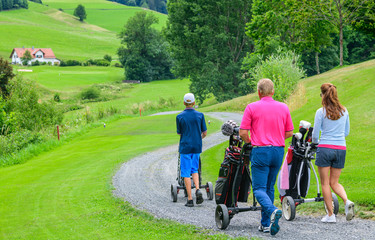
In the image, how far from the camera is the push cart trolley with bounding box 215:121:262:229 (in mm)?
7391

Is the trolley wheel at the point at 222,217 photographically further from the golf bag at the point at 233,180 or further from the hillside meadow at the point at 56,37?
the hillside meadow at the point at 56,37

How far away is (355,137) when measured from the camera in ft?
54.4

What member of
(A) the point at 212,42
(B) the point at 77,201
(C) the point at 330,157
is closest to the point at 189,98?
(C) the point at 330,157

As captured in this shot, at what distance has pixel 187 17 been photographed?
197 feet

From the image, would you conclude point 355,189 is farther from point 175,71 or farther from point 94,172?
point 175,71

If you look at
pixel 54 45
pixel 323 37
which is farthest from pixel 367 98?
Answer: pixel 54 45

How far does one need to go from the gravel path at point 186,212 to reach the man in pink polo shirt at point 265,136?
637 millimetres

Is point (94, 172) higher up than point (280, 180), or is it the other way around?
point (280, 180)

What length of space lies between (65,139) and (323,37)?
27.8 meters

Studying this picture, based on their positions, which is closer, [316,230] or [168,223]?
[316,230]

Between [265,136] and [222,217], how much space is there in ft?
5.21

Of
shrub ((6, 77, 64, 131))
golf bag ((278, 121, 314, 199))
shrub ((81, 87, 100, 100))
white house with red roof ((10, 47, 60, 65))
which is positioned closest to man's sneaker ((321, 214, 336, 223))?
golf bag ((278, 121, 314, 199))

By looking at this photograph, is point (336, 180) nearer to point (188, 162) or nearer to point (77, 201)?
point (188, 162)

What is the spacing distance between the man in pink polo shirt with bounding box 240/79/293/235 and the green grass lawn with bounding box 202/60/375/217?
2189mm
